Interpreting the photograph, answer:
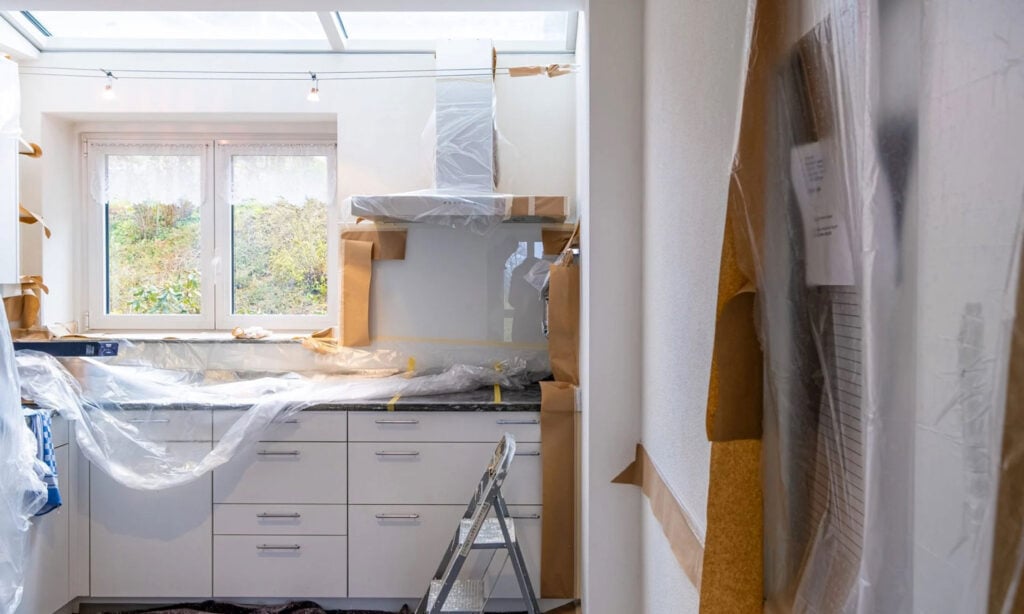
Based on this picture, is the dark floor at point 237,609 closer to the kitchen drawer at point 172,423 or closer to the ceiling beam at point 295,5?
the kitchen drawer at point 172,423

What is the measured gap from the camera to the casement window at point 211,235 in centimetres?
311

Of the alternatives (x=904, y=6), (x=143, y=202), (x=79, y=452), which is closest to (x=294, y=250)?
(x=143, y=202)

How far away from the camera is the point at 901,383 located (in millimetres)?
500

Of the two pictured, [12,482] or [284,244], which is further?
[284,244]

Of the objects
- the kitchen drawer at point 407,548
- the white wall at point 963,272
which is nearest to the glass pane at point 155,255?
the kitchen drawer at point 407,548

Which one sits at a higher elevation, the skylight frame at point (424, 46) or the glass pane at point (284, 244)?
the skylight frame at point (424, 46)

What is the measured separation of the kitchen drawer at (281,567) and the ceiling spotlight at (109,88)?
2.07 m

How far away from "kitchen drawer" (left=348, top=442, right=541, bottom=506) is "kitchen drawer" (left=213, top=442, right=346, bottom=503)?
0.07 meters

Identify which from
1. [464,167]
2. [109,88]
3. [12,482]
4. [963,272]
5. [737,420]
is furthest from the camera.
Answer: [109,88]

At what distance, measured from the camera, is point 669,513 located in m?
1.40

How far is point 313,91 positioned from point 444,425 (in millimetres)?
1694

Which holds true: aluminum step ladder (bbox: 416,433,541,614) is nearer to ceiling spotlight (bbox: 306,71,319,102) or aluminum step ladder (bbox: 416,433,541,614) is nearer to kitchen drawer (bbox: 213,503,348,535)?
kitchen drawer (bbox: 213,503,348,535)

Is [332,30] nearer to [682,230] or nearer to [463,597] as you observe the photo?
[682,230]

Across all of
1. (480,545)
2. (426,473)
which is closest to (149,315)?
(426,473)
